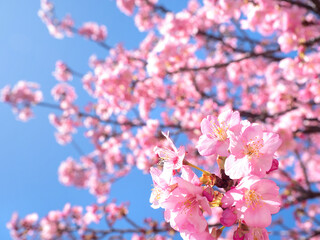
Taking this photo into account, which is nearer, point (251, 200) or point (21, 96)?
point (251, 200)

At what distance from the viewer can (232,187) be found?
4.04 feet

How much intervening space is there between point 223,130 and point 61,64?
9180mm

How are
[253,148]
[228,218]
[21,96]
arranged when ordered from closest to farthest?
[228,218] < [253,148] < [21,96]

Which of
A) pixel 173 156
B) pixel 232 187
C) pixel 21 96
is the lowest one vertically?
pixel 232 187

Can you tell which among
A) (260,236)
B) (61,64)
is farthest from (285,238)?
(61,64)

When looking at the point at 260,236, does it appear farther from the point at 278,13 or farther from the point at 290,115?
the point at 290,115

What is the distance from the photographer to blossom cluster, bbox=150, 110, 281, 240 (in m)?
1.17

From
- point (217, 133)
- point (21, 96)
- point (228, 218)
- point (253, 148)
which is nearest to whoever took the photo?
point (228, 218)

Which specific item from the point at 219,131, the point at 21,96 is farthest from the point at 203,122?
the point at 21,96

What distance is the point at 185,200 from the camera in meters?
1.23

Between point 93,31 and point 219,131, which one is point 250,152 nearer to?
point 219,131

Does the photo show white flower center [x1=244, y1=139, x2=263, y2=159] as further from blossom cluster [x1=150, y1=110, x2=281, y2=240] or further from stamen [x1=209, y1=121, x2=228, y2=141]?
stamen [x1=209, y1=121, x2=228, y2=141]

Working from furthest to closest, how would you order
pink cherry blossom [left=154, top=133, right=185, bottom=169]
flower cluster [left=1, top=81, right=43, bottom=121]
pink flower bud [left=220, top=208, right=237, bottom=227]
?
flower cluster [left=1, top=81, right=43, bottom=121] < pink cherry blossom [left=154, top=133, right=185, bottom=169] < pink flower bud [left=220, top=208, right=237, bottom=227]

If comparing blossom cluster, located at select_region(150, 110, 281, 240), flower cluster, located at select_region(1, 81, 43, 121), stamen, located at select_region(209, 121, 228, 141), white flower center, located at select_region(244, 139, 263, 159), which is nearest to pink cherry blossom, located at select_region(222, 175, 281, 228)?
blossom cluster, located at select_region(150, 110, 281, 240)
